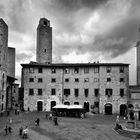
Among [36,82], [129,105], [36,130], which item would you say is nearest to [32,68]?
[36,82]

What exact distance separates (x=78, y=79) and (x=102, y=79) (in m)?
5.91

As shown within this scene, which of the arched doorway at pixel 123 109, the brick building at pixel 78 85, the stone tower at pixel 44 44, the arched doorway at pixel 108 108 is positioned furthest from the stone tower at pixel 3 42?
the arched doorway at pixel 123 109

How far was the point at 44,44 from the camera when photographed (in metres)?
60.2

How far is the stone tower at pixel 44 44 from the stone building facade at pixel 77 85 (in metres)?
17.8

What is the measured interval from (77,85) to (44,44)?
2493 centimetres

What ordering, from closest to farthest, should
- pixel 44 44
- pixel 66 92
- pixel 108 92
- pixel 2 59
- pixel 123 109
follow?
pixel 2 59
pixel 123 109
pixel 108 92
pixel 66 92
pixel 44 44

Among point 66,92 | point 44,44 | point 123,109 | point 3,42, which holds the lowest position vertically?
point 123,109

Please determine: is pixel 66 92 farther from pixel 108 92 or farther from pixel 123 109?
pixel 123 109

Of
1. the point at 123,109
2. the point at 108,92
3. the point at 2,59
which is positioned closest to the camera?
the point at 2,59

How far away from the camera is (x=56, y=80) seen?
138 ft

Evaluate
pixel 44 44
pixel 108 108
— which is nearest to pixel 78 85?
pixel 108 108

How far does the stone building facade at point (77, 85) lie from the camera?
134ft

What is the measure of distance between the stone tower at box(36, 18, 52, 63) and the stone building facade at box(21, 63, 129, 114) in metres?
17.8

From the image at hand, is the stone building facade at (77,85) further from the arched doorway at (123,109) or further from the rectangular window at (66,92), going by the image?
the arched doorway at (123,109)
